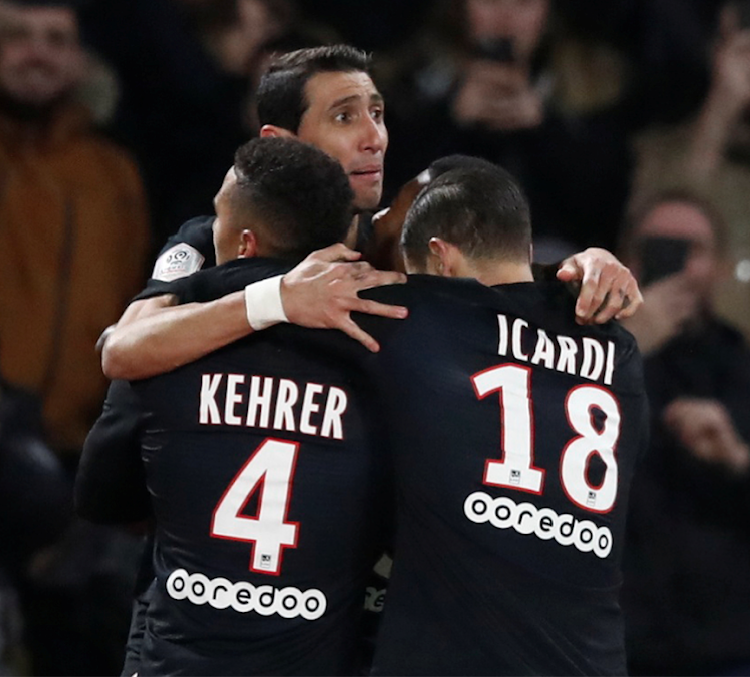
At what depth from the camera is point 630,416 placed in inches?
100

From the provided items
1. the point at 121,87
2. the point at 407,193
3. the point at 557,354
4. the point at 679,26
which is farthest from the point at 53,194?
the point at 557,354

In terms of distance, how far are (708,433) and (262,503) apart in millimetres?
2611

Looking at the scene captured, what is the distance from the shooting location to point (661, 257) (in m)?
4.86

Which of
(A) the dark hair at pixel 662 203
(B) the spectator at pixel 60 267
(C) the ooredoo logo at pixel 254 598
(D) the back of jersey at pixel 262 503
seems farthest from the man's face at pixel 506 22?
(C) the ooredoo logo at pixel 254 598

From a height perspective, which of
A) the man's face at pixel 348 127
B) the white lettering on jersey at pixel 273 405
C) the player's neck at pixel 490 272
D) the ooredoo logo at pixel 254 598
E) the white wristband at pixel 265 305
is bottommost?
the ooredoo logo at pixel 254 598

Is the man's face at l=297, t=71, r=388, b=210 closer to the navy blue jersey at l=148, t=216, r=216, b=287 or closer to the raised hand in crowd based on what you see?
the navy blue jersey at l=148, t=216, r=216, b=287

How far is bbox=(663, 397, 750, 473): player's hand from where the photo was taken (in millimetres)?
4664

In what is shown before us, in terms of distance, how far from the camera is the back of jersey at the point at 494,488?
2.37 m

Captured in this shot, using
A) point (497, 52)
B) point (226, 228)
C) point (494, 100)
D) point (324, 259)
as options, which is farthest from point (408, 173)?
point (324, 259)

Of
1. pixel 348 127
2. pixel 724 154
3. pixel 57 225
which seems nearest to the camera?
pixel 348 127

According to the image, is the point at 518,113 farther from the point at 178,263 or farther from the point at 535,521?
the point at 535,521

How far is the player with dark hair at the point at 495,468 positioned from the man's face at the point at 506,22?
2534mm

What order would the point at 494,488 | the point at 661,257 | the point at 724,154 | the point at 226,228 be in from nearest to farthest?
1. the point at 494,488
2. the point at 226,228
3. the point at 661,257
4. the point at 724,154

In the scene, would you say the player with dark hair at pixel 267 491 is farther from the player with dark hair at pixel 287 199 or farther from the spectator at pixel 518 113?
the spectator at pixel 518 113
